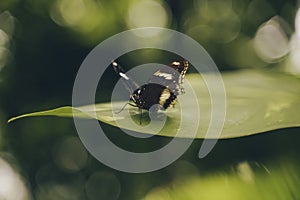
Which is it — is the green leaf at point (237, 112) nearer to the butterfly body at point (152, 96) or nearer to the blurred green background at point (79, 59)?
the butterfly body at point (152, 96)

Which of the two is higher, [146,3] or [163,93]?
[163,93]

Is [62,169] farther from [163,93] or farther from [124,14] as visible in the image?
[163,93]

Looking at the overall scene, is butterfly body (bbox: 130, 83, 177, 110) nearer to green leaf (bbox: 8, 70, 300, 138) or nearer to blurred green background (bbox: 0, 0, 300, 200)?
green leaf (bbox: 8, 70, 300, 138)

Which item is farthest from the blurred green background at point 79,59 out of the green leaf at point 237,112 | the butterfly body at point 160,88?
the green leaf at point 237,112

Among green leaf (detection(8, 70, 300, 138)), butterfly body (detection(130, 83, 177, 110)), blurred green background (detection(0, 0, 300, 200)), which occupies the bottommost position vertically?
blurred green background (detection(0, 0, 300, 200))

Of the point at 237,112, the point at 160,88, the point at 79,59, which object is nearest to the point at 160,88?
the point at 160,88

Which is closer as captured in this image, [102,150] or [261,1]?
[102,150]

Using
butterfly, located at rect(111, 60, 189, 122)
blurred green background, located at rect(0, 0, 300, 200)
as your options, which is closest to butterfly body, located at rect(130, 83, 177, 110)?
butterfly, located at rect(111, 60, 189, 122)

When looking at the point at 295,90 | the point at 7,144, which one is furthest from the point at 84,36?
the point at 295,90
